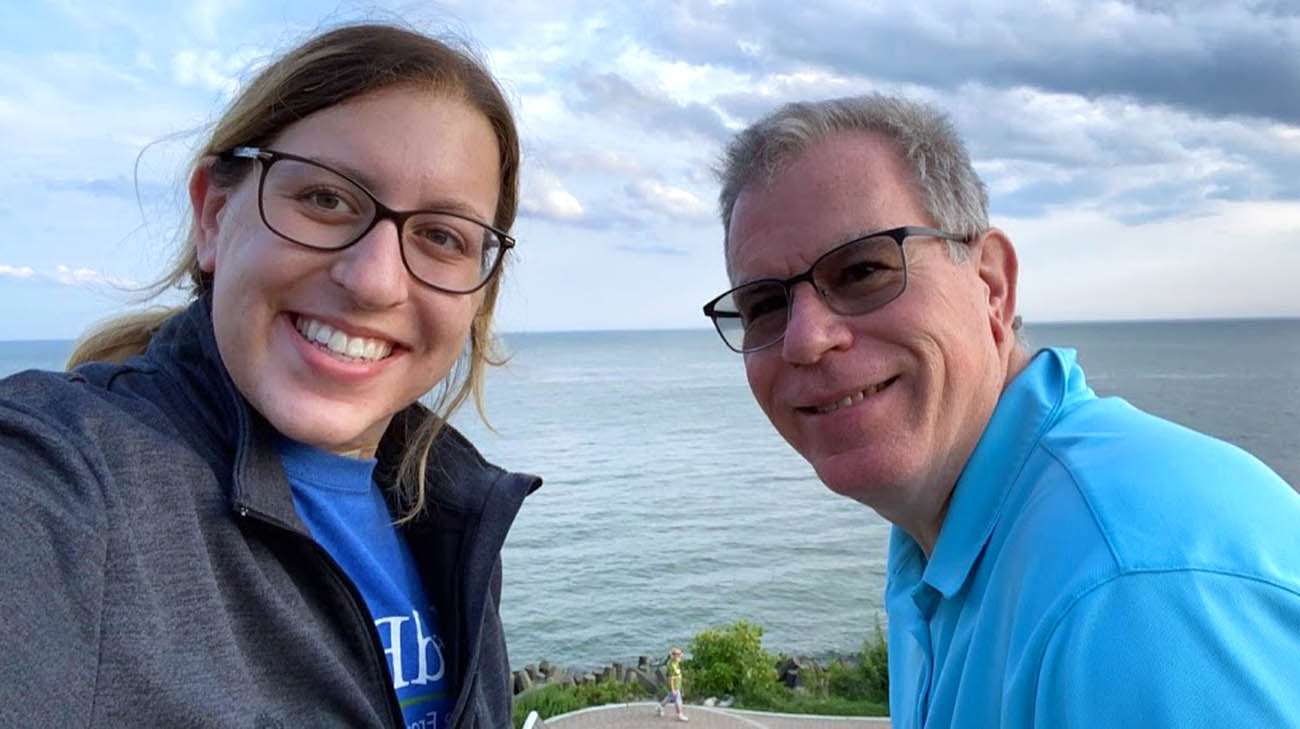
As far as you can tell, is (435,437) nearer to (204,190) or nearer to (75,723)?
(204,190)

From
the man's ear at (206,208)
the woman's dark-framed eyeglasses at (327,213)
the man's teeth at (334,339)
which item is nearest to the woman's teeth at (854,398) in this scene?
the woman's dark-framed eyeglasses at (327,213)

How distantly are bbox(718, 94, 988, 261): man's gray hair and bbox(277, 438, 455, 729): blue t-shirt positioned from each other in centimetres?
132

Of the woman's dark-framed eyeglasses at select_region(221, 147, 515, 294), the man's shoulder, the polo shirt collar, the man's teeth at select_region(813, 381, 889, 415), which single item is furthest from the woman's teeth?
the woman's dark-framed eyeglasses at select_region(221, 147, 515, 294)

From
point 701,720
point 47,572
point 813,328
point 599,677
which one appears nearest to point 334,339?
point 47,572

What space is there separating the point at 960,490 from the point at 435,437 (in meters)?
1.48

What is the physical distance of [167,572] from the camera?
1.61 meters

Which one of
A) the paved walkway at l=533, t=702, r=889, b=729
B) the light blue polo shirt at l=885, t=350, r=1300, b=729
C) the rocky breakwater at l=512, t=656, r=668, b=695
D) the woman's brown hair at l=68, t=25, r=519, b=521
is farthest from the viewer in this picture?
the rocky breakwater at l=512, t=656, r=668, b=695

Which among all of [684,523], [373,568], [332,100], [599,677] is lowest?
[599,677]

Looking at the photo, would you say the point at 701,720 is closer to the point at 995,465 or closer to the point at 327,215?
the point at 995,465

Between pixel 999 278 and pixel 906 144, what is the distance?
0.47 metres

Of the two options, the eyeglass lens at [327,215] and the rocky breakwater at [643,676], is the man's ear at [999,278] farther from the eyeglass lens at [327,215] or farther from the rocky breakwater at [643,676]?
the rocky breakwater at [643,676]

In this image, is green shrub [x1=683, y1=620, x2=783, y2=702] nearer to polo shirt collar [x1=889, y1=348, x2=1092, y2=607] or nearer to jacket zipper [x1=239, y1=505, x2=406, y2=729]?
polo shirt collar [x1=889, y1=348, x2=1092, y2=607]

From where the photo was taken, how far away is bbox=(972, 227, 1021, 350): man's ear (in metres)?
2.58

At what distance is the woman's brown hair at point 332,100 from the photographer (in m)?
2.13
